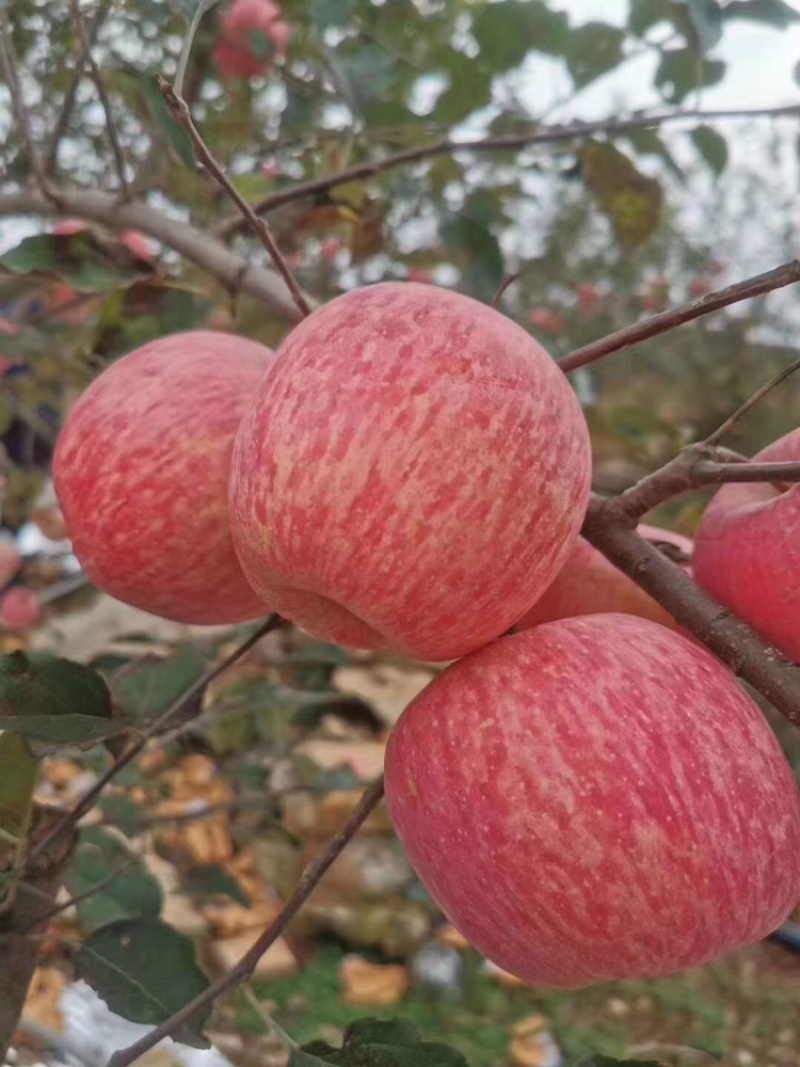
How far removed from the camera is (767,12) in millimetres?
1044

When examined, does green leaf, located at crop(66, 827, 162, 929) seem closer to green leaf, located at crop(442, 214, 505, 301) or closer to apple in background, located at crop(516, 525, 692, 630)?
apple in background, located at crop(516, 525, 692, 630)

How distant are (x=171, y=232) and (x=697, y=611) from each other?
2.08 ft

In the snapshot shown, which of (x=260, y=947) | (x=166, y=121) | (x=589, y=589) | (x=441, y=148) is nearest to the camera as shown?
(x=260, y=947)

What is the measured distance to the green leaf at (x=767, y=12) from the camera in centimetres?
104

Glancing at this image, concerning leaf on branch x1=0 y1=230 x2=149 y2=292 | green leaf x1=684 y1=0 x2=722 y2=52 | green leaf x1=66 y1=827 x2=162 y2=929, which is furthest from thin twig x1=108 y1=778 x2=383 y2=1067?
green leaf x1=684 y1=0 x2=722 y2=52

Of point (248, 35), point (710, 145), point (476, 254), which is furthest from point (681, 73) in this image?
point (248, 35)

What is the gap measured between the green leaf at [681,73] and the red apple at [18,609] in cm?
144

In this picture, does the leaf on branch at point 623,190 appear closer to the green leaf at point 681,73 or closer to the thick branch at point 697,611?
the green leaf at point 681,73

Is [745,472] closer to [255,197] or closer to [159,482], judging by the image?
[159,482]

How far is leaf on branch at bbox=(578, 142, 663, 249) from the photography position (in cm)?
121

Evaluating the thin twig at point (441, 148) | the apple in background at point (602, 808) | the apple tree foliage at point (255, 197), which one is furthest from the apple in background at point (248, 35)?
the apple in background at point (602, 808)

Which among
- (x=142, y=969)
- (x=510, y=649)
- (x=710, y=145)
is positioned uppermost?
(x=710, y=145)

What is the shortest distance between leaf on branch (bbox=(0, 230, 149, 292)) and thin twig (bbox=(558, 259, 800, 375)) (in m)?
0.45

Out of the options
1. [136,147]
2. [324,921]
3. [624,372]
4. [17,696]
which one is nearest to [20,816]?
[17,696]
